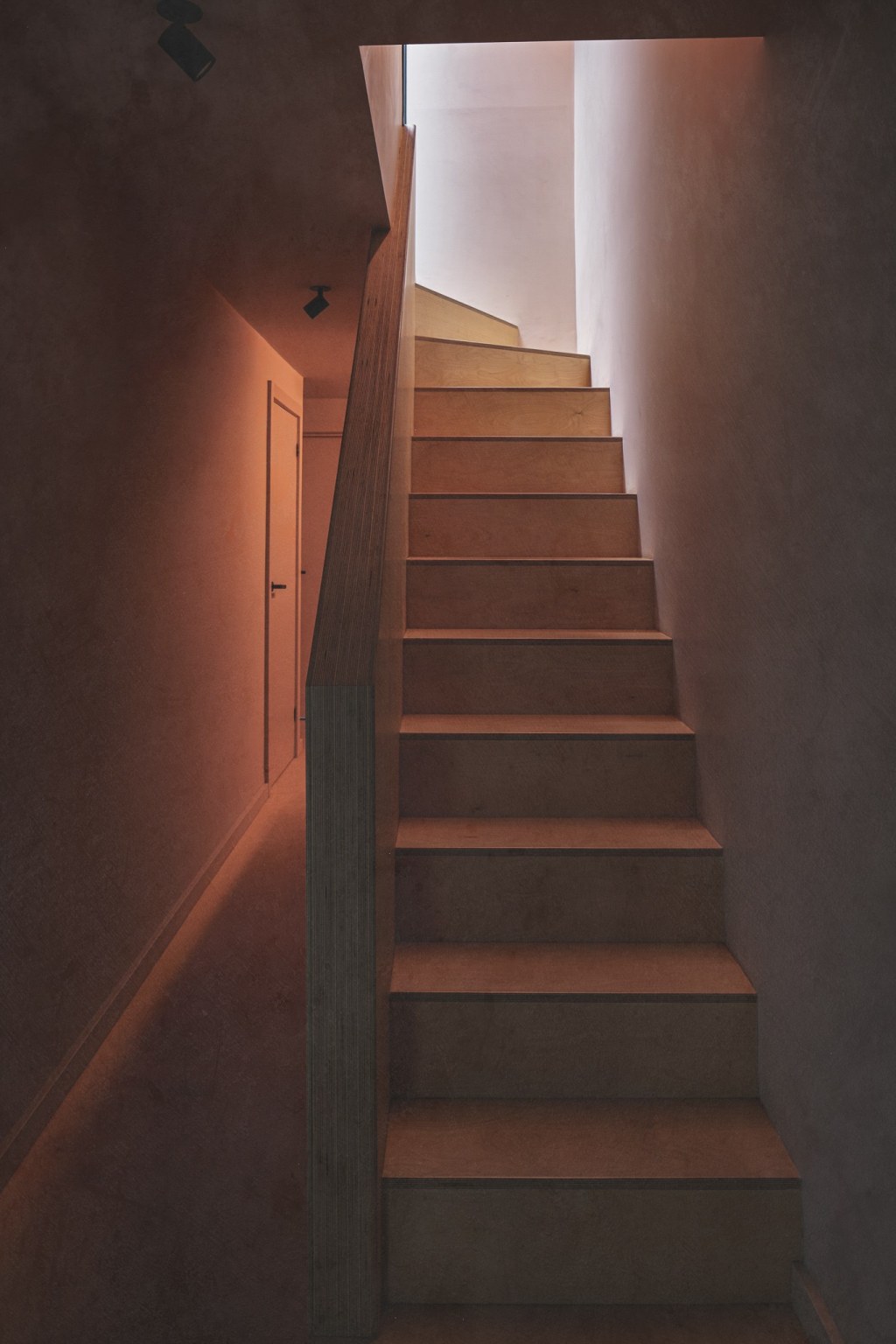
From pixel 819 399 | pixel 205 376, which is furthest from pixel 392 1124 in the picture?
pixel 205 376

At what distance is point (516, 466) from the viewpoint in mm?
3266

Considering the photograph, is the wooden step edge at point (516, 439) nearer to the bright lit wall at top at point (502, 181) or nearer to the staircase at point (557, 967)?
the staircase at point (557, 967)

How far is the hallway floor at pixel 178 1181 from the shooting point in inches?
67.2

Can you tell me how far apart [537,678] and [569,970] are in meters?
0.86

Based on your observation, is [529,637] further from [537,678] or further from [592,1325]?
[592,1325]

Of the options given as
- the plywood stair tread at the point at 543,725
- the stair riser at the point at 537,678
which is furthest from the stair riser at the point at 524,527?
the plywood stair tread at the point at 543,725

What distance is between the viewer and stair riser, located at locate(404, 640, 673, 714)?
250 centimetres

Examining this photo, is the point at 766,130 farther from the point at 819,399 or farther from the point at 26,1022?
the point at 26,1022

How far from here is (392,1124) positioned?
1.71 metres

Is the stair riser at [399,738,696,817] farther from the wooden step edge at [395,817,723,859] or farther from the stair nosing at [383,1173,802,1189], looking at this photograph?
the stair nosing at [383,1173,802,1189]

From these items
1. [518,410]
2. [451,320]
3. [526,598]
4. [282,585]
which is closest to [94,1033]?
[526,598]

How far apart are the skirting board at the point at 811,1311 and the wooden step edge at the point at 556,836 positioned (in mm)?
762

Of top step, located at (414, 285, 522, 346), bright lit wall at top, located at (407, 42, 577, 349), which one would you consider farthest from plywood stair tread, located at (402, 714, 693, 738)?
bright lit wall at top, located at (407, 42, 577, 349)

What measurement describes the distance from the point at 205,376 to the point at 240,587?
101 centimetres
